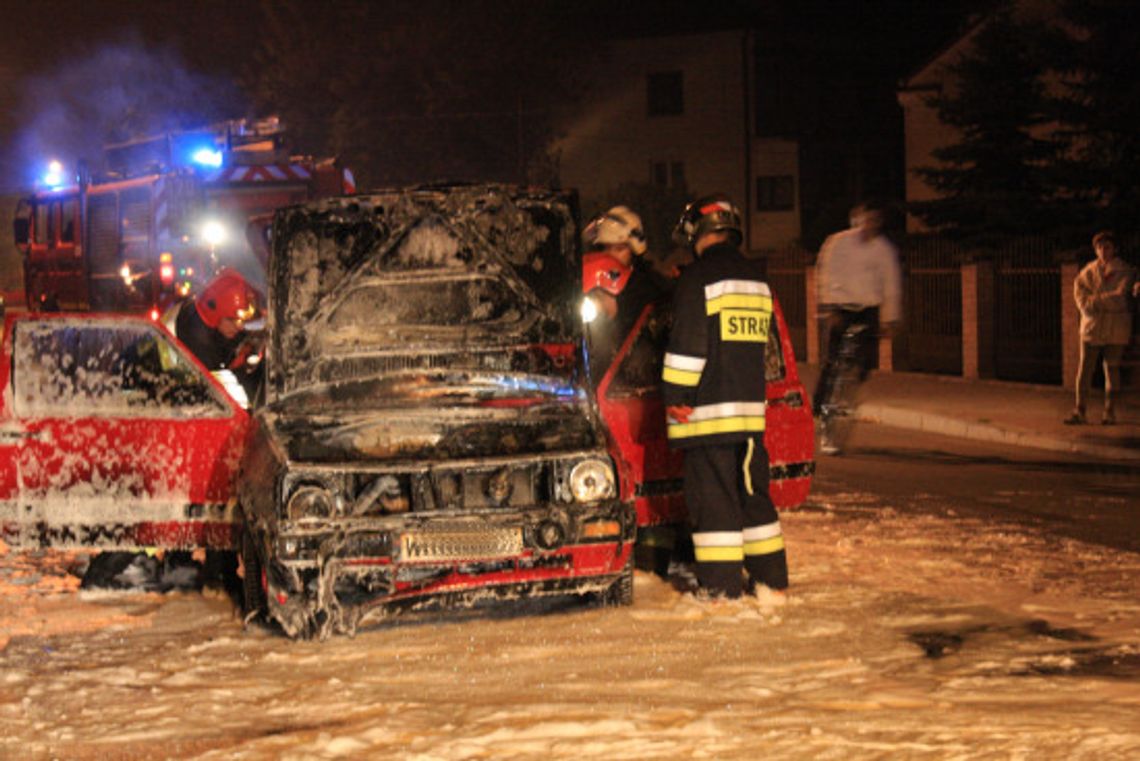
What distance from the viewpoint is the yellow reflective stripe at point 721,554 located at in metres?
7.98

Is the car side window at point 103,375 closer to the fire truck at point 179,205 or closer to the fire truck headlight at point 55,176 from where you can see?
the fire truck at point 179,205

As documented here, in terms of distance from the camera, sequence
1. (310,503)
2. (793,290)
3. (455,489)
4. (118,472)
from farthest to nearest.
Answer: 1. (793,290)
2. (118,472)
3. (455,489)
4. (310,503)

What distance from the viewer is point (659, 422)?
8602mm

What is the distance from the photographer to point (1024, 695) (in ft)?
20.2

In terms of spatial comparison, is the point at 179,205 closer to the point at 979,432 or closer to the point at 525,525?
the point at 979,432

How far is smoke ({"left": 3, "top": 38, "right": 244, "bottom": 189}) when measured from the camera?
50.7 metres

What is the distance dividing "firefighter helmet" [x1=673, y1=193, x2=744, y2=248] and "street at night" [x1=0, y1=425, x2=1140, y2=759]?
167cm

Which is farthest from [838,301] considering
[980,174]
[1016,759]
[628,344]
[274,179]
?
[980,174]

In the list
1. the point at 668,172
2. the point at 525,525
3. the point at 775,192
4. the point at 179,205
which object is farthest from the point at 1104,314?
the point at 668,172

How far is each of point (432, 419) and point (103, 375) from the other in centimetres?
187

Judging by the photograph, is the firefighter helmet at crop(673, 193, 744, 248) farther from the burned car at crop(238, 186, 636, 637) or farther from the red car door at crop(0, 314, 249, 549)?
the red car door at crop(0, 314, 249, 549)

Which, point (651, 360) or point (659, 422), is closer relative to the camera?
point (659, 422)

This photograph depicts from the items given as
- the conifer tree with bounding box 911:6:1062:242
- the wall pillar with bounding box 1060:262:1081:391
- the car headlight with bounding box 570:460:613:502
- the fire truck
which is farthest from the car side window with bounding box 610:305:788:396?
the conifer tree with bounding box 911:6:1062:242

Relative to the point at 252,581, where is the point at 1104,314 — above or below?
above
